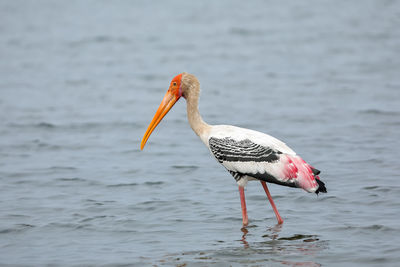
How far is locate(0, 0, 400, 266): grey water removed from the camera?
29.2ft

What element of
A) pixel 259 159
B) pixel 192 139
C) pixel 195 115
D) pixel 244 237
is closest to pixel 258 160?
pixel 259 159

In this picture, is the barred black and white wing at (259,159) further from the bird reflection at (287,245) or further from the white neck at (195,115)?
the bird reflection at (287,245)

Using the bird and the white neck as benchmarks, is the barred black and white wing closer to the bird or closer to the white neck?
the bird

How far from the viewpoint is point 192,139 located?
Answer: 49.5 feet

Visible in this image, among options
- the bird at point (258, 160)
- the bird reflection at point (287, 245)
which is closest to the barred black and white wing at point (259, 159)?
the bird at point (258, 160)

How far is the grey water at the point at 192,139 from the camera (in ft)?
29.2

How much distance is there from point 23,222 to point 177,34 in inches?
835

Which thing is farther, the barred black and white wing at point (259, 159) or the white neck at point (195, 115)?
the white neck at point (195, 115)

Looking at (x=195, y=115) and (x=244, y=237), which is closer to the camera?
(x=244, y=237)

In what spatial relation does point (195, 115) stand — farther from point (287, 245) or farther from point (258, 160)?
point (287, 245)

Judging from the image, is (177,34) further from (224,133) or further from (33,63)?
(224,133)

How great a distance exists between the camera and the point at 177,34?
30484mm

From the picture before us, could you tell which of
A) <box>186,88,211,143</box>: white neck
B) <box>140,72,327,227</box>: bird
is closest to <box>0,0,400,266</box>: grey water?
<box>140,72,327,227</box>: bird

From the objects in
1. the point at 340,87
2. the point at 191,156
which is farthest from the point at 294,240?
the point at 340,87
